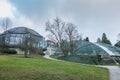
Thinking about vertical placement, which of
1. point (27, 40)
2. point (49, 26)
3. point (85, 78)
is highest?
point (49, 26)

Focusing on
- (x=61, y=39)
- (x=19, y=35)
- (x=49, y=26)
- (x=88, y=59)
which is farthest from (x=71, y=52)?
(x=19, y=35)

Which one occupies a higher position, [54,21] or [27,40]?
[54,21]

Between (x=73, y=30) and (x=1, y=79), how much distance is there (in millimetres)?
47207

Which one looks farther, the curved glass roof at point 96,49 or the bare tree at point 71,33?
the bare tree at point 71,33

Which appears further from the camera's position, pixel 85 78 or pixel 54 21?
pixel 54 21

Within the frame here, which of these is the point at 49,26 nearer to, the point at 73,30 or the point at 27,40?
the point at 73,30

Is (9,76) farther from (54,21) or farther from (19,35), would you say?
(19,35)

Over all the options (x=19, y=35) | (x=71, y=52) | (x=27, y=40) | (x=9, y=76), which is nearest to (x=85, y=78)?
(x=9, y=76)

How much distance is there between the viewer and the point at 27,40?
4972 cm

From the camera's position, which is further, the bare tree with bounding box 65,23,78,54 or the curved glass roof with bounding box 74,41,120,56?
the bare tree with bounding box 65,23,78,54

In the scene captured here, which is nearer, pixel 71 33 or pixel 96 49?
pixel 96 49

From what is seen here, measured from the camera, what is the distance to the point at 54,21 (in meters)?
60.2

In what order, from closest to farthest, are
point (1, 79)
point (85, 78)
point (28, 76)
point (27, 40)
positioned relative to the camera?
point (1, 79), point (28, 76), point (85, 78), point (27, 40)

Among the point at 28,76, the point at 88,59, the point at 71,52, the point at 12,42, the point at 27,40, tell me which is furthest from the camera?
the point at 12,42
